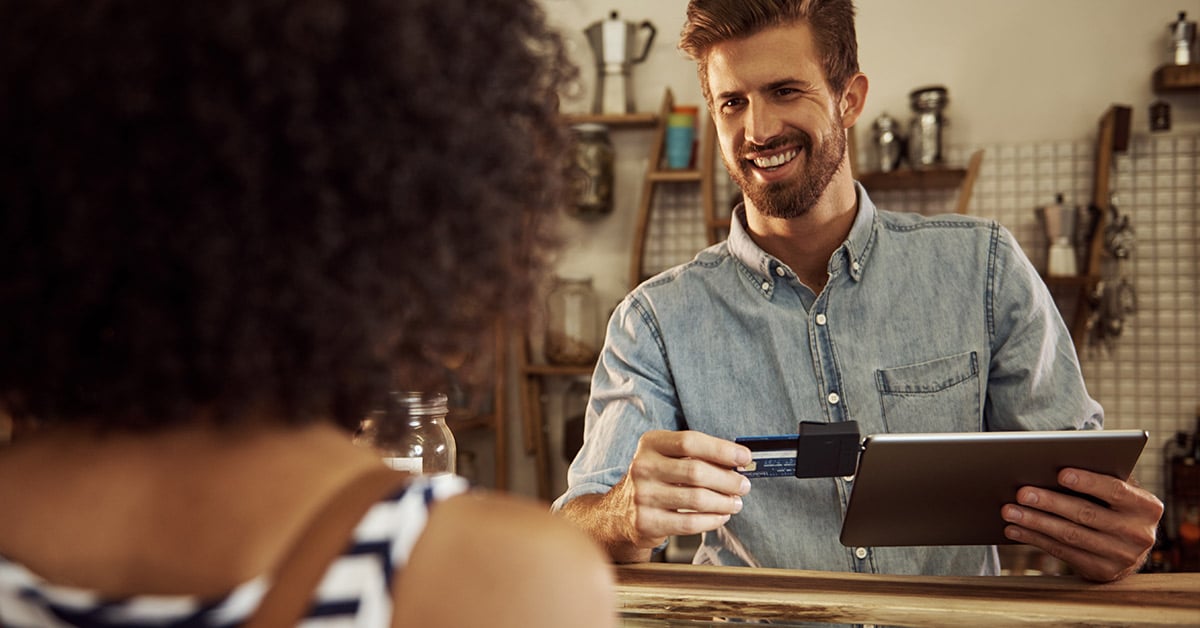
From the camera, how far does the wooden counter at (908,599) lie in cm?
102

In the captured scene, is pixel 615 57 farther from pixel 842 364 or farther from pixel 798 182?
pixel 842 364

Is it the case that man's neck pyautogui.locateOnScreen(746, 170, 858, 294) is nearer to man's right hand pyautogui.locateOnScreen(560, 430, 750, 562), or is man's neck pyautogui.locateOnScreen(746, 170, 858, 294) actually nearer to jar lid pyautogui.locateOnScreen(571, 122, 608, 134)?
man's right hand pyautogui.locateOnScreen(560, 430, 750, 562)

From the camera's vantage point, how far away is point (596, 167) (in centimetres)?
392

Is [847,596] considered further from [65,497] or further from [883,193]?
[883,193]

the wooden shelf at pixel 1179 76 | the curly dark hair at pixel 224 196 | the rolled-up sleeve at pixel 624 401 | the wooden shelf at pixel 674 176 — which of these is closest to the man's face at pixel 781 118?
the rolled-up sleeve at pixel 624 401

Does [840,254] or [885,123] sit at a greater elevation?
[885,123]

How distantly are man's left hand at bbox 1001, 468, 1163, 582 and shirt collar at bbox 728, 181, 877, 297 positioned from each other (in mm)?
580

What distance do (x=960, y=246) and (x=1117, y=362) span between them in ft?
7.50

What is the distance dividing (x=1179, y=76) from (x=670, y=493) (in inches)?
120

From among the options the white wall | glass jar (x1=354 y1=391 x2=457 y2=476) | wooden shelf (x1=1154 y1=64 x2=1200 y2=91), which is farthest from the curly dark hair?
wooden shelf (x1=1154 y1=64 x2=1200 y2=91)

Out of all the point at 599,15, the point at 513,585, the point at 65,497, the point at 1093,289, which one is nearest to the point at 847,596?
the point at 513,585

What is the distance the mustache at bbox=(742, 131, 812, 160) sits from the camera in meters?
1.80

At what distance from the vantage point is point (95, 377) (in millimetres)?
546

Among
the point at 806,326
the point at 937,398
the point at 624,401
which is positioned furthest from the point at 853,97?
the point at 624,401
